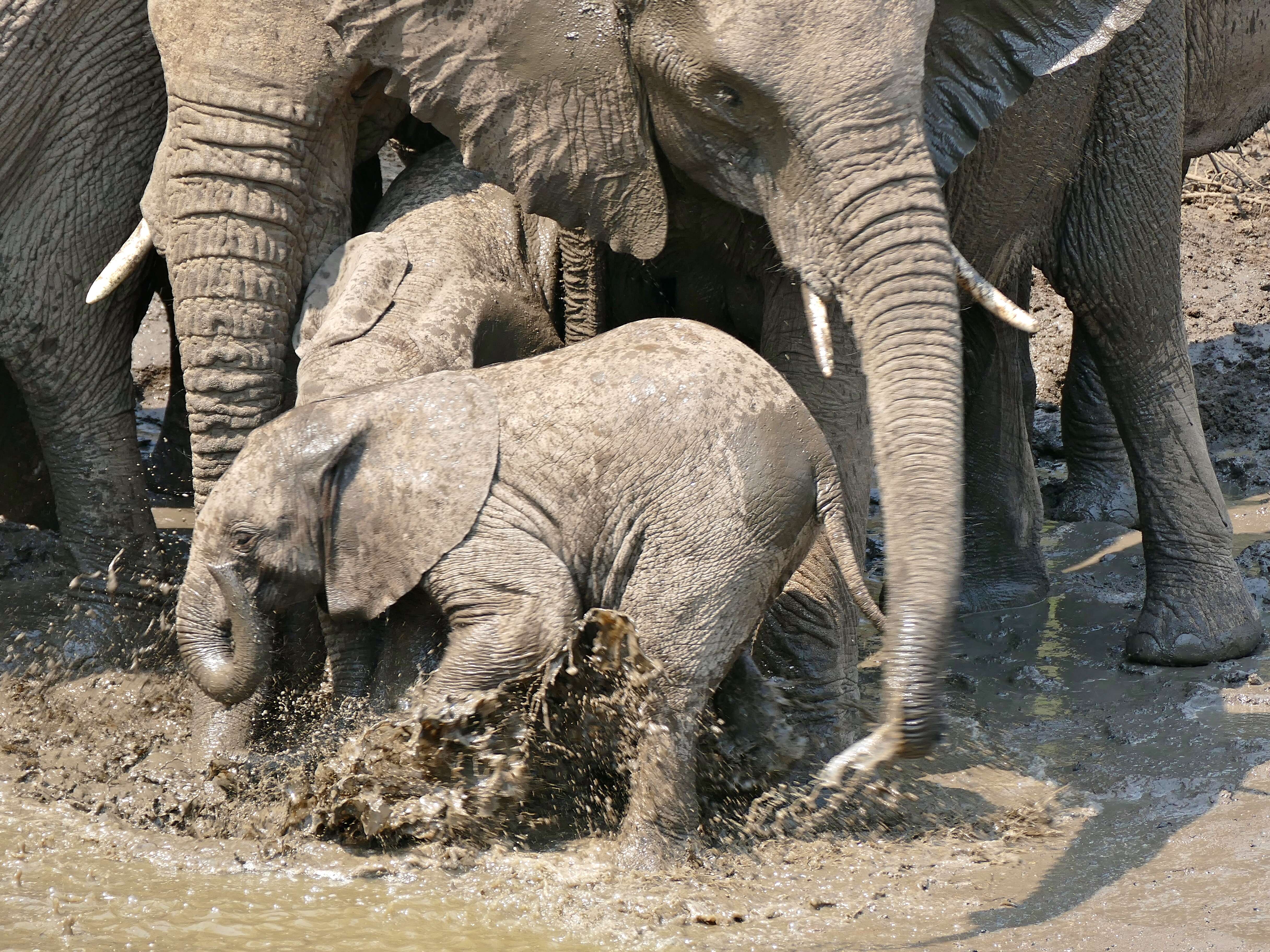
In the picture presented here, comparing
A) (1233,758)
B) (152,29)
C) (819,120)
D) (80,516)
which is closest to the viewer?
(819,120)

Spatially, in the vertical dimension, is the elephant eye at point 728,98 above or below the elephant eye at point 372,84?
below

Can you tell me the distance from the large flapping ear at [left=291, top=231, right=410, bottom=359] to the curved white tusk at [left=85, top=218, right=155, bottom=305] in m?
0.50

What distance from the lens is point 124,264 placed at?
4.42m

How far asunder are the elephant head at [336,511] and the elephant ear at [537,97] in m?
0.64

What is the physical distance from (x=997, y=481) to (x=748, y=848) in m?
2.26

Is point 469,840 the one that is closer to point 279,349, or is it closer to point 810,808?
point 810,808

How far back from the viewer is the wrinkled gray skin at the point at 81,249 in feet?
15.2

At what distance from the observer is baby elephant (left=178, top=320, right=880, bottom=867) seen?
351 cm

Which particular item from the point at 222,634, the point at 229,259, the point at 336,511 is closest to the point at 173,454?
the point at 229,259

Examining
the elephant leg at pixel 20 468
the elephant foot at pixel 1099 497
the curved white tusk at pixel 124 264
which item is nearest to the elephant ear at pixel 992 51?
the curved white tusk at pixel 124 264

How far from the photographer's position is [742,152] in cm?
371

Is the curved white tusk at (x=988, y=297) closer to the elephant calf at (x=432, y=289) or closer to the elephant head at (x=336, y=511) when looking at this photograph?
the elephant head at (x=336, y=511)

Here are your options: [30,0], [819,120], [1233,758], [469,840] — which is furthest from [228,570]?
[1233,758]

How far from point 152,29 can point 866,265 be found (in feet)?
6.60
